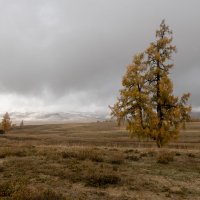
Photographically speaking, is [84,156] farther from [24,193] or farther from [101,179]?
[24,193]

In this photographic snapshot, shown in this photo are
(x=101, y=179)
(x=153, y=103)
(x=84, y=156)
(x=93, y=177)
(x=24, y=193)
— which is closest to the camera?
(x=24, y=193)

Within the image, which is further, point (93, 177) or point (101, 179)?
point (93, 177)

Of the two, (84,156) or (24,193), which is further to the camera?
(84,156)

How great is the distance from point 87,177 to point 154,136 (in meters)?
→ 18.1

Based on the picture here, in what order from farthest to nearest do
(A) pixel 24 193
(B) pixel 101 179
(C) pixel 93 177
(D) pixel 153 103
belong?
(D) pixel 153 103
(C) pixel 93 177
(B) pixel 101 179
(A) pixel 24 193

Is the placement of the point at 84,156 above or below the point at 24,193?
above

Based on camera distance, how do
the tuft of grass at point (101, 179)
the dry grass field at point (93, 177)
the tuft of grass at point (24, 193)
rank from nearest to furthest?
1. the tuft of grass at point (24, 193)
2. the dry grass field at point (93, 177)
3. the tuft of grass at point (101, 179)

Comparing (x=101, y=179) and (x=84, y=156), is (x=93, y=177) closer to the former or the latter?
(x=101, y=179)

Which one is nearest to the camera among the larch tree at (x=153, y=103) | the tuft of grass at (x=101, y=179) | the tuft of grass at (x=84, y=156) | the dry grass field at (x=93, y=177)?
the dry grass field at (x=93, y=177)

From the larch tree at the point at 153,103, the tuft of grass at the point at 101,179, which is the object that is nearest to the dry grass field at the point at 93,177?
the tuft of grass at the point at 101,179

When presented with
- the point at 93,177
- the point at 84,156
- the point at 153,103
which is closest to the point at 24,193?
the point at 93,177

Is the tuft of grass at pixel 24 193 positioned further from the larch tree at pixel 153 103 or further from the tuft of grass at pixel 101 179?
the larch tree at pixel 153 103

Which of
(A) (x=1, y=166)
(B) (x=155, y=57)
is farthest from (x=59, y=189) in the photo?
(B) (x=155, y=57)

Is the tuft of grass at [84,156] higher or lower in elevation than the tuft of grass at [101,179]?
higher
